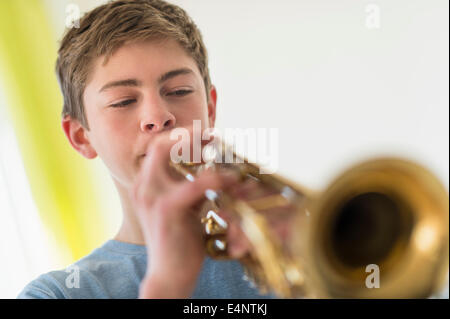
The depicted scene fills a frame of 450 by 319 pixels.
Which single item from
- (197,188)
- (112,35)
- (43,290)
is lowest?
(43,290)

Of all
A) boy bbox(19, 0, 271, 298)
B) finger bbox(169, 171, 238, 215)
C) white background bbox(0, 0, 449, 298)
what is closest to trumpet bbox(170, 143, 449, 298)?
finger bbox(169, 171, 238, 215)

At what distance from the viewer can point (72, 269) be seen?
2.70ft

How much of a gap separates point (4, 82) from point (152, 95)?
605 millimetres

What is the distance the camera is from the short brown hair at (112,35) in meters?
0.85

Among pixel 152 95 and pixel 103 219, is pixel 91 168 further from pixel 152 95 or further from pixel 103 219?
pixel 152 95

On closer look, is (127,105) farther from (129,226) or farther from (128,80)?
(129,226)

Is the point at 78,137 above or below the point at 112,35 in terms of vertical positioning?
below

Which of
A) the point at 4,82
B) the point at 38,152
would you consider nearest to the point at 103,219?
the point at 38,152

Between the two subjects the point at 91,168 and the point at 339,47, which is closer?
the point at 91,168

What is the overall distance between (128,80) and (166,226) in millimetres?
317

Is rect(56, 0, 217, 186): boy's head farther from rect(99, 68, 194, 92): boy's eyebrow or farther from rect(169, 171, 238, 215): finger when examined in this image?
rect(169, 171, 238, 215): finger

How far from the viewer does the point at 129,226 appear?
915 millimetres

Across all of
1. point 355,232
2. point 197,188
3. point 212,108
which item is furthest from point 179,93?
point 355,232

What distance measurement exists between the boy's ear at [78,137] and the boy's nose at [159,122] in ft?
0.62
